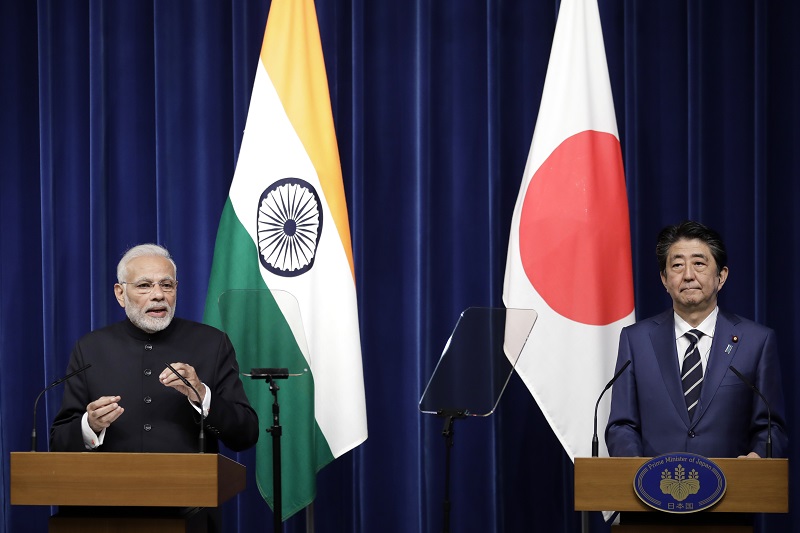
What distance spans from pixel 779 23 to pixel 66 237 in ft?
12.6

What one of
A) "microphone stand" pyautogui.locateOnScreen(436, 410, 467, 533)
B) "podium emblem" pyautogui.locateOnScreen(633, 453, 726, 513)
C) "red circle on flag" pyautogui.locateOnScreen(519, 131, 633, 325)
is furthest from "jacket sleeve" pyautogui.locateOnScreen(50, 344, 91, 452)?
"red circle on flag" pyautogui.locateOnScreen(519, 131, 633, 325)

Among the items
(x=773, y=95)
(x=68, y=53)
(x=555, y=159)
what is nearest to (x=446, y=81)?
(x=555, y=159)

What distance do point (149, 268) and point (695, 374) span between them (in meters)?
2.04

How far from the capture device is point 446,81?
511 cm

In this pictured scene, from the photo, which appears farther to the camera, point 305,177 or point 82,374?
point 305,177

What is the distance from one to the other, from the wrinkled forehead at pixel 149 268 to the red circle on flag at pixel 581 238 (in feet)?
5.28

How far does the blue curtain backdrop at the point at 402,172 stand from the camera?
4945 millimetres

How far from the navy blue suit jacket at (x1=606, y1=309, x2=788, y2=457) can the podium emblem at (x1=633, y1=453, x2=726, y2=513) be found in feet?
2.01

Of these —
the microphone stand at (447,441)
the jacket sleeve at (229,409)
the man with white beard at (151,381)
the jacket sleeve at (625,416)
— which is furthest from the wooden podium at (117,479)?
the jacket sleeve at (625,416)

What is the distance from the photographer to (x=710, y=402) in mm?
3457

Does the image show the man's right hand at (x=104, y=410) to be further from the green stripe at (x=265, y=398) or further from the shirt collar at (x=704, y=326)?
the shirt collar at (x=704, y=326)

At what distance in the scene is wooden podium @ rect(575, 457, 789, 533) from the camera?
2791 millimetres

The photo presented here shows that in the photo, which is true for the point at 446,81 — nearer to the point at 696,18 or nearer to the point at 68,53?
the point at 696,18

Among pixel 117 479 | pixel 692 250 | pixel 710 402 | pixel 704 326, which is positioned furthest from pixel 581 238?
pixel 117 479
